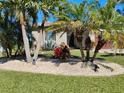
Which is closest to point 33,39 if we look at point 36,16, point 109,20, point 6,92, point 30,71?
point 36,16

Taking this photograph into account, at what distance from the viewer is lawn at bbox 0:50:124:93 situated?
43.7ft

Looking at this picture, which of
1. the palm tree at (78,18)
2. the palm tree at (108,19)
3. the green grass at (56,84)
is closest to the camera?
the green grass at (56,84)

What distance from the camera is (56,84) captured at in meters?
14.5

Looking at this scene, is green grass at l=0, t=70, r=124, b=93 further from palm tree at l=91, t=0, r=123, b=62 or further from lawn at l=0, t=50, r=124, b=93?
palm tree at l=91, t=0, r=123, b=62

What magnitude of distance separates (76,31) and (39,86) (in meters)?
4.99

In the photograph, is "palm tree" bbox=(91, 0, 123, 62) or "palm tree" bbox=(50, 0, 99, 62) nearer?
"palm tree" bbox=(91, 0, 123, 62)

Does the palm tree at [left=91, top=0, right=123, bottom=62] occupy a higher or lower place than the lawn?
higher

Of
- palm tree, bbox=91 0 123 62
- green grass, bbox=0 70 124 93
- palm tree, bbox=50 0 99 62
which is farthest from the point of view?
palm tree, bbox=50 0 99 62

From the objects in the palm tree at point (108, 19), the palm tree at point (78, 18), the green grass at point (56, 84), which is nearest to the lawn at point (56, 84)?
the green grass at point (56, 84)

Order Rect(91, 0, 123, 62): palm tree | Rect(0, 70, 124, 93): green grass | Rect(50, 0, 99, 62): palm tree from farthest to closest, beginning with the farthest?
Rect(50, 0, 99, 62): palm tree
Rect(91, 0, 123, 62): palm tree
Rect(0, 70, 124, 93): green grass

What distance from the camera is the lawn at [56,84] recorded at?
13.3m

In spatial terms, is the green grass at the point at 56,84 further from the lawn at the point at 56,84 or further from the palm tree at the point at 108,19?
the palm tree at the point at 108,19

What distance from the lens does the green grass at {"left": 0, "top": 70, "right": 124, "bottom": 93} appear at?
13305 millimetres

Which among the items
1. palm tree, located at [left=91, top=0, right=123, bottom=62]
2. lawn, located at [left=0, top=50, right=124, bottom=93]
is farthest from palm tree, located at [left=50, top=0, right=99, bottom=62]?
lawn, located at [left=0, top=50, right=124, bottom=93]
